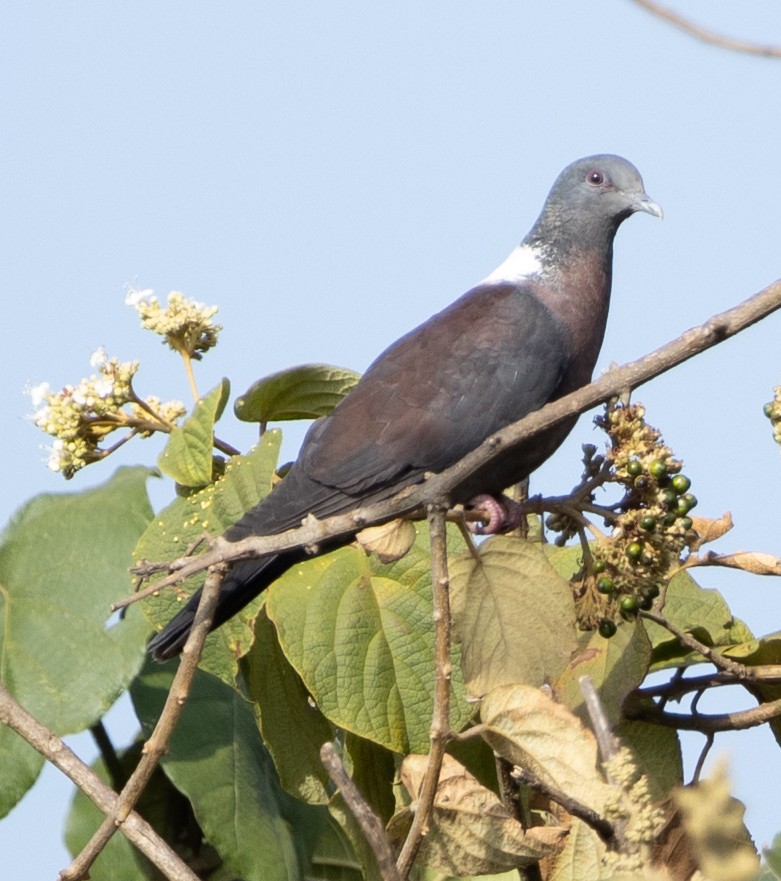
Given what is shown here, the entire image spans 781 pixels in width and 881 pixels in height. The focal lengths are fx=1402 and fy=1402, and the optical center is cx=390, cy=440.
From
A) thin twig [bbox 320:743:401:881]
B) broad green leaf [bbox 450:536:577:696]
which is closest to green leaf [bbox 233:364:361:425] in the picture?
broad green leaf [bbox 450:536:577:696]

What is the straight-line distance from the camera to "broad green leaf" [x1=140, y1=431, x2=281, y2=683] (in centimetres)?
233

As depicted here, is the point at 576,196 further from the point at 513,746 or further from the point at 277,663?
the point at 513,746

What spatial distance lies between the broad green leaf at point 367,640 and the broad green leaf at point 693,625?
0.35m

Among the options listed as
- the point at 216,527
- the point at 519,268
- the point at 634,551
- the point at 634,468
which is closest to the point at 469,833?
the point at 634,551

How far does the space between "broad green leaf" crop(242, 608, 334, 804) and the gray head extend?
147 cm

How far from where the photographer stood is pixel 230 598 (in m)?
2.45

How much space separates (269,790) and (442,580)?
3.36 feet

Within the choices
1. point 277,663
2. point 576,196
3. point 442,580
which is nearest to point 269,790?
point 277,663

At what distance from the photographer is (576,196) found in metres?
3.50

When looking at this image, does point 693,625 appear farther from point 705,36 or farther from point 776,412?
point 705,36

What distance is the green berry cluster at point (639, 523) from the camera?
2053 millimetres

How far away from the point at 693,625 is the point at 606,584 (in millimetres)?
374

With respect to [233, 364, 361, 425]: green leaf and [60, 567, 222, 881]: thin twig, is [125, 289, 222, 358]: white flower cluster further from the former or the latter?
[60, 567, 222, 881]: thin twig

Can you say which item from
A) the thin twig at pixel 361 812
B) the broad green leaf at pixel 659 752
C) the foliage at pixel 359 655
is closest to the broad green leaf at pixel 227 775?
the foliage at pixel 359 655
